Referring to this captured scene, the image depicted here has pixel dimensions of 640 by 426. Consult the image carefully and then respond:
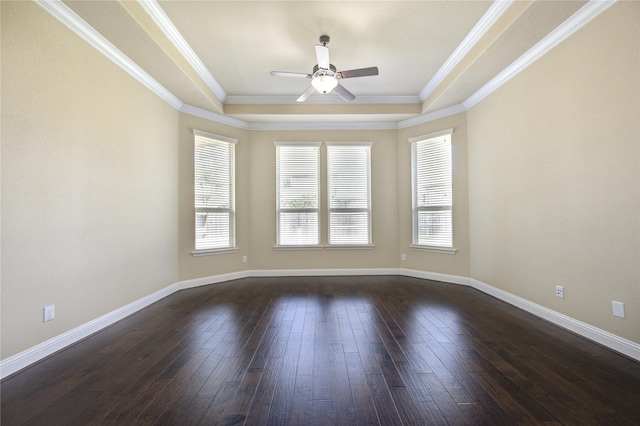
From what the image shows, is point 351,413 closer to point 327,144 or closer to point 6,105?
point 6,105

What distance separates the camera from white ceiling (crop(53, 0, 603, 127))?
260 cm

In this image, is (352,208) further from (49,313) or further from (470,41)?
(49,313)

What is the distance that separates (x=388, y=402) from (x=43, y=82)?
3466mm

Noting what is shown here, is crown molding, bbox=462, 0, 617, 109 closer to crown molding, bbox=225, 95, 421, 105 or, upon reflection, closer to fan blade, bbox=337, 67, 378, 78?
crown molding, bbox=225, 95, 421, 105

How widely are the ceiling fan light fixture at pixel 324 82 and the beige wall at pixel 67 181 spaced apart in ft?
7.04

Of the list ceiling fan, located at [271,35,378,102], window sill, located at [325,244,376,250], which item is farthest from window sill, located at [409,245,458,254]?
ceiling fan, located at [271,35,378,102]

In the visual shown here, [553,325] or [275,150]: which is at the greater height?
[275,150]

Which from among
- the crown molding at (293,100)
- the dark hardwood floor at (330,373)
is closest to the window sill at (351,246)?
the dark hardwood floor at (330,373)

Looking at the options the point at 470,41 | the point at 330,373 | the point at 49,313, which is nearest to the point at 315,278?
the point at 330,373

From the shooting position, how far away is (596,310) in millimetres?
2502

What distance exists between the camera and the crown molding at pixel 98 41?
7.64 ft

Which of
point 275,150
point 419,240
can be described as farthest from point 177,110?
point 419,240

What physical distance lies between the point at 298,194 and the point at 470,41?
10.9 feet

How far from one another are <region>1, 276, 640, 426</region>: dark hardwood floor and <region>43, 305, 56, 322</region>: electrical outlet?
313 millimetres
